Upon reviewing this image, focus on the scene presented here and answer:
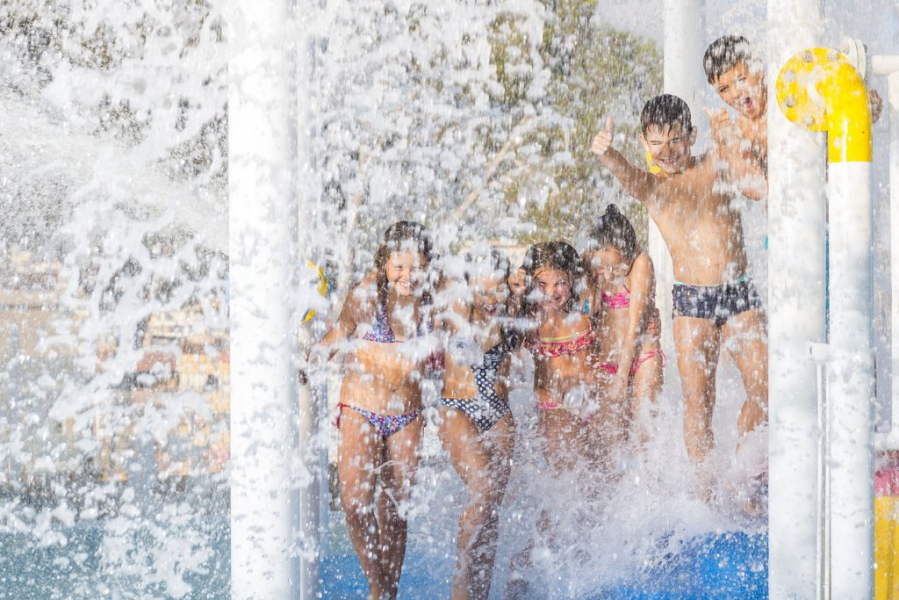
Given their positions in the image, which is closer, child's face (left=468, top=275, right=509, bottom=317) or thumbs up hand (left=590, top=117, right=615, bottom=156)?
child's face (left=468, top=275, right=509, bottom=317)

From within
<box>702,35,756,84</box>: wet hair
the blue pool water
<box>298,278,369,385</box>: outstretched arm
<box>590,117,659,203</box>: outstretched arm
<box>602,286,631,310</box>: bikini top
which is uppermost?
<box>702,35,756,84</box>: wet hair

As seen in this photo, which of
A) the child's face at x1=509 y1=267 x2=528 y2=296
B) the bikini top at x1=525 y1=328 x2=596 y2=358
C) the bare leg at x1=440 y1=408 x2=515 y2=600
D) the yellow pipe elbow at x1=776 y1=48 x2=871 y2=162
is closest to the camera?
the yellow pipe elbow at x1=776 y1=48 x2=871 y2=162

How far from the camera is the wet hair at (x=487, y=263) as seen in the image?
329 centimetres

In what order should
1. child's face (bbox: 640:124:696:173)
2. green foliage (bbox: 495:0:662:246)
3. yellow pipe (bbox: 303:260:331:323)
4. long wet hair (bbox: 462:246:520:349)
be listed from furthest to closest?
green foliage (bbox: 495:0:662:246) < child's face (bbox: 640:124:696:173) < long wet hair (bbox: 462:246:520:349) < yellow pipe (bbox: 303:260:331:323)

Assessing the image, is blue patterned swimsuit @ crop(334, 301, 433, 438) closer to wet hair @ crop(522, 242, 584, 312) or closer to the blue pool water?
wet hair @ crop(522, 242, 584, 312)

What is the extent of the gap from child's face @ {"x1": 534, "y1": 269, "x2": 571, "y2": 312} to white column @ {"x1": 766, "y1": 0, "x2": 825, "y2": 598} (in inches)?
41.5

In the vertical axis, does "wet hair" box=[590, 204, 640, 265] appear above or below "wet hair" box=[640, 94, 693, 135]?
below

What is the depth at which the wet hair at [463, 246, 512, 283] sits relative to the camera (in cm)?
329

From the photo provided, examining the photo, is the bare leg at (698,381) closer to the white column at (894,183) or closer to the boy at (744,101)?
the boy at (744,101)

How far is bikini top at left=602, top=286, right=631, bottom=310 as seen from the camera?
13.0ft

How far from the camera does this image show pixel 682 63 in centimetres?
485

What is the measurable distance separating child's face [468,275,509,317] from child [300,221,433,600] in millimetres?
184

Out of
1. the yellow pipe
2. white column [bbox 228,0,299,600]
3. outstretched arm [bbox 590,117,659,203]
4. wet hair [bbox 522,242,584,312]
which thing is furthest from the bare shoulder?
white column [bbox 228,0,299,600]

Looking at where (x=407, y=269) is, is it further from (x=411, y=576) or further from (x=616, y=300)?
(x=411, y=576)
